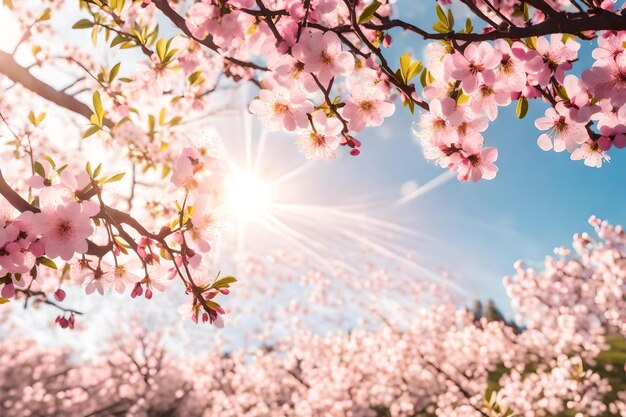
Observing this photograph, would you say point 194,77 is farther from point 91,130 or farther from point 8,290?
point 8,290

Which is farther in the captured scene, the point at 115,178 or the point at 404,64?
the point at 115,178

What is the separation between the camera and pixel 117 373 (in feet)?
83.1

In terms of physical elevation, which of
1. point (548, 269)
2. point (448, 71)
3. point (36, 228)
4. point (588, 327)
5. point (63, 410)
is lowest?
point (36, 228)

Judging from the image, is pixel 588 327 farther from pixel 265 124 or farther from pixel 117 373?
pixel 117 373

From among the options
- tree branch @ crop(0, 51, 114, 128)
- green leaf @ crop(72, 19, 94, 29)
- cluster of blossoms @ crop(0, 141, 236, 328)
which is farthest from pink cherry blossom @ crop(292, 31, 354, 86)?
green leaf @ crop(72, 19, 94, 29)

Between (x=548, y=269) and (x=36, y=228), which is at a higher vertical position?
(x=548, y=269)

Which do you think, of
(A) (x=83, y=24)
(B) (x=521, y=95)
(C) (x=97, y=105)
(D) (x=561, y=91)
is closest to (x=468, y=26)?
(B) (x=521, y=95)

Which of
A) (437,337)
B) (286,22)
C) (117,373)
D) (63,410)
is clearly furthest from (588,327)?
(63,410)

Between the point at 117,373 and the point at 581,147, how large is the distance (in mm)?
28271

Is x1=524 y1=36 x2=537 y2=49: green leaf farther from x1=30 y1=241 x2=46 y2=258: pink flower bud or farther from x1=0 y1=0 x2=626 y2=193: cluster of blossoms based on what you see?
x1=30 y1=241 x2=46 y2=258: pink flower bud

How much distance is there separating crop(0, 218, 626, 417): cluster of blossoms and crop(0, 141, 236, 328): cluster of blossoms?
820 cm

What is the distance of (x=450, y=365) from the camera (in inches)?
657

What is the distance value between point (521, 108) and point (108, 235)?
2.16 m

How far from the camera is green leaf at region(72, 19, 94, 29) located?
344 centimetres
